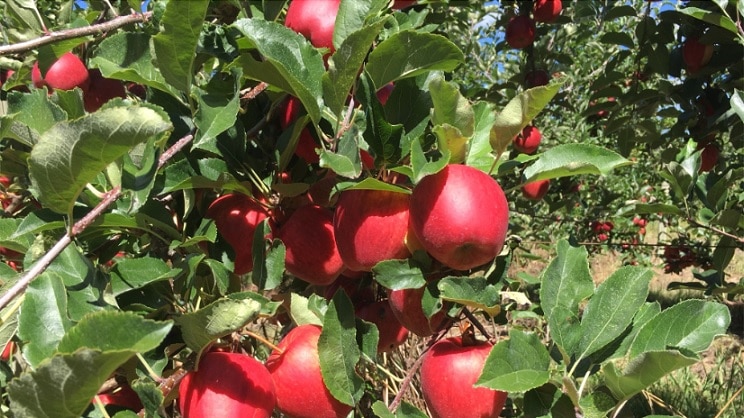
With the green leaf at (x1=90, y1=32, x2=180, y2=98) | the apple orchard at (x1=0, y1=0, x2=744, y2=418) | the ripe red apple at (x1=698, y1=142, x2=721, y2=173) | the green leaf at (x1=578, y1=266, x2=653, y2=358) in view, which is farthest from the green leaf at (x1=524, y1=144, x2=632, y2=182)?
the ripe red apple at (x1=698, y1=142, x2=721, y2=173)

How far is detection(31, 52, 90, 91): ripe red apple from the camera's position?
1256 millimetres

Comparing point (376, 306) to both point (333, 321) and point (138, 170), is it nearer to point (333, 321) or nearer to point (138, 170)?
point (333, 321)

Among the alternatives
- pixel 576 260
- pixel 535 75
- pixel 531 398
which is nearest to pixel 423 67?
pixel 576 260

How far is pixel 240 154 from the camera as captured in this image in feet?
2.64

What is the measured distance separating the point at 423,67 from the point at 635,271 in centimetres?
34

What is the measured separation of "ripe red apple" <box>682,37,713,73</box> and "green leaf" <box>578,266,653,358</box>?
1370 mm

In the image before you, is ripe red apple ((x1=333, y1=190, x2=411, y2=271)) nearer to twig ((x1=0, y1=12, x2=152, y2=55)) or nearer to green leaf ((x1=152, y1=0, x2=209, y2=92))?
green leaf ((x1=152, y1=0, x2=209, y2=92))

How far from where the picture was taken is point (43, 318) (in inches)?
21.5

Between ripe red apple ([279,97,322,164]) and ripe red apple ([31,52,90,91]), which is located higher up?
ripe red apple ([279,97,322,164])

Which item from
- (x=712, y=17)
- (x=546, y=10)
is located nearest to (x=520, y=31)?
(x=546, y=10)

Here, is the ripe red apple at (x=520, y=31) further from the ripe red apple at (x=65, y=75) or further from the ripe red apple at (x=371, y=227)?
the ripe red apple at (x=371, y=227)

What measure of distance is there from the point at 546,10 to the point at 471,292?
172 centimetres

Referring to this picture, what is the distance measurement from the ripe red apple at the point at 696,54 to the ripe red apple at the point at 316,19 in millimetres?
1405

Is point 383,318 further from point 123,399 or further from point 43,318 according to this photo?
point 43,318
